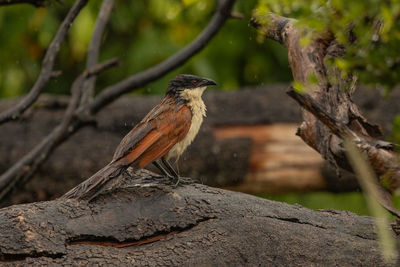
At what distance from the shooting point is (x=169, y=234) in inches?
135

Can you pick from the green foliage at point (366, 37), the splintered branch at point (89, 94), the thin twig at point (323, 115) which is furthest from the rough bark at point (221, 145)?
the green foliage at point (366, 37)

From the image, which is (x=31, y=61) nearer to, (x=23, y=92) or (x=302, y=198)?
(x=23, y=92)

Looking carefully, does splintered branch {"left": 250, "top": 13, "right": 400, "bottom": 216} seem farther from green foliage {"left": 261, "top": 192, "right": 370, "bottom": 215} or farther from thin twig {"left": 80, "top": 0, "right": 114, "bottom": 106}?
green foliage {"left": 261, "top": 192, "right": 370, "bottom": 215}

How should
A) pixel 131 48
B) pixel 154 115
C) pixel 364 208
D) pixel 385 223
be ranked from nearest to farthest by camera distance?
pixel 385 223 < pixel 154 115 < pixel 364 208 < pixel 131 48

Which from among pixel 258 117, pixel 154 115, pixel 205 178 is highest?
pixel 154 115

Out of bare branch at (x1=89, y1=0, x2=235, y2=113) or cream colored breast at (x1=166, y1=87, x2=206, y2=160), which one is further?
bare branch at (x1=89, y1=0, x2=235, y2=113)

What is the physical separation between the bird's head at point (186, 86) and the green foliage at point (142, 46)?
4.69 meters

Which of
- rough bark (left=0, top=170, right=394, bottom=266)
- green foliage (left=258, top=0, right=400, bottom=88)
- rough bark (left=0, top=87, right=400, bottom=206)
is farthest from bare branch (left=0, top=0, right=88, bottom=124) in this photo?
green foliage (left=258, top=0, right=400, bottom=88)

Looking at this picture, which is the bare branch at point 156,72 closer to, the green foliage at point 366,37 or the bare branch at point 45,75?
the bare branch at point 45,75

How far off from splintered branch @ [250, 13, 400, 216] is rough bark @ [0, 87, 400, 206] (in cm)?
341

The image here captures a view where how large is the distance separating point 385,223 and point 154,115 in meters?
1.28

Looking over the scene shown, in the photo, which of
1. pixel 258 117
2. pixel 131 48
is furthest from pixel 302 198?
pixel 131 48

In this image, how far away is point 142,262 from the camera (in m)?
3.22

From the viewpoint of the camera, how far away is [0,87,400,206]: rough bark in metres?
7.29
